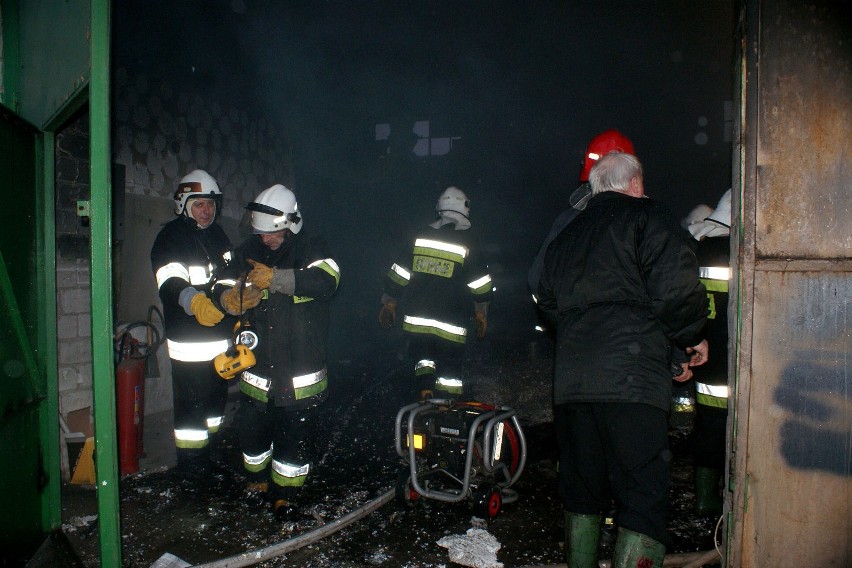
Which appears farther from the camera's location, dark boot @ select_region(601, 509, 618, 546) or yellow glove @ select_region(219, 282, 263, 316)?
yellow glove @ select_region(219, 282, 263, 316)

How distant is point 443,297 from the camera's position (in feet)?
14.9

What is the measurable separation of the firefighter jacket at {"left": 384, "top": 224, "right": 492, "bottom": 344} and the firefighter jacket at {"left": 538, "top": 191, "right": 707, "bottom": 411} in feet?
7.38

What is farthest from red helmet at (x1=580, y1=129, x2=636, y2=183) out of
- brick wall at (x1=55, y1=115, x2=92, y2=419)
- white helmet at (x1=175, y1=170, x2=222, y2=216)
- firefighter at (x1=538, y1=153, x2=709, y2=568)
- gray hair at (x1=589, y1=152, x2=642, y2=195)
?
brick wall at (x1=55, y1=115, x2=92, y2=419)

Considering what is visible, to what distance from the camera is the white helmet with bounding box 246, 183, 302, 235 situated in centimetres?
340

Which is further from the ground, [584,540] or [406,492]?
[584,540]

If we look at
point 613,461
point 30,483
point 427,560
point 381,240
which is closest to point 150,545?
point 30,483

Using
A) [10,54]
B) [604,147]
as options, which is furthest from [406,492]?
[10,54]

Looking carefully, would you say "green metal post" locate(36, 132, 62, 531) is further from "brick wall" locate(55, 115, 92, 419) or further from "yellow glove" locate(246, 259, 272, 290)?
"brick wall" locate(55, 115, 92, 419)

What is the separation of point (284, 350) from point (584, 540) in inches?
80.8

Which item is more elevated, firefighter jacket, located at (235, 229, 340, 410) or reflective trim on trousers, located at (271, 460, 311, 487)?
firefighter jacket, located at (235, 229, 340, 410)

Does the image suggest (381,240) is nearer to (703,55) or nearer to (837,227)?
(703,55)

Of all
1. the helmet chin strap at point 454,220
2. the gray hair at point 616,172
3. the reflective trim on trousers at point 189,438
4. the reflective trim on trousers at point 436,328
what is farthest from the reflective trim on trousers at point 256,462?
the gray hair at point 616,172

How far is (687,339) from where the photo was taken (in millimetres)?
2230

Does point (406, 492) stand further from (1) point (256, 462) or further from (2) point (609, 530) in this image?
(2) point (609, 530)
